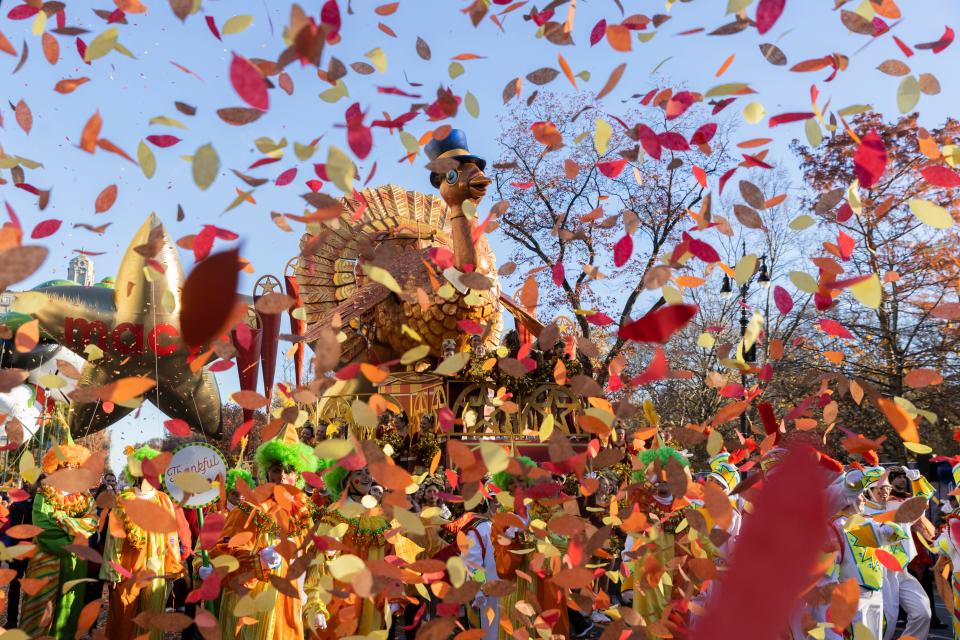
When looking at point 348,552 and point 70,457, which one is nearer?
point 348,552

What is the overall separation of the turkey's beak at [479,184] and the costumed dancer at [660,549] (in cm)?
309

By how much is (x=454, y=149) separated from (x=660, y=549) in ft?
17.3

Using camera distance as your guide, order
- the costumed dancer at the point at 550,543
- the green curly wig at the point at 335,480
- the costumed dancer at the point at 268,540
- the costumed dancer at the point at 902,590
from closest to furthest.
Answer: the costumed dancer at the point at 550,543 < the costumed dancer at the point at 268,540 < the green curly wig at the point at 335,480 < the costumed dancer at the point at 902,590

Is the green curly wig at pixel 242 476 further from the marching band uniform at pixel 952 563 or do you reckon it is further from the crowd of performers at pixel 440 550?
the marching band uniform at pixel 952 563

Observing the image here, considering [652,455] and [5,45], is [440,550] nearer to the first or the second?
[652,455]

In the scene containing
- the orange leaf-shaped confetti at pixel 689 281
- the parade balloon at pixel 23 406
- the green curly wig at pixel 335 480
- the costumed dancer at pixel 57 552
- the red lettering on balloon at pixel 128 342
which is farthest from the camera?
the parade balloon at pixel 23 406

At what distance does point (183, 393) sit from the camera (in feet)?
53.5

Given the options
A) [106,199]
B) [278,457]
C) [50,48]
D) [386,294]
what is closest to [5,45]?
[50,48]

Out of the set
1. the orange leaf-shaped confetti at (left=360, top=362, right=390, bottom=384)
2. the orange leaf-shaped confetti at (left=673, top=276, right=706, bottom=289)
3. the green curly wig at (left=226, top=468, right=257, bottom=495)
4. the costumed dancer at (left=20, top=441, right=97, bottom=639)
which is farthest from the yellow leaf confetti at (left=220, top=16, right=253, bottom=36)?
the costumed dancer at (left=20, top=441, right=97, bottom=639)

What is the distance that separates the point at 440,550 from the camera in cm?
617

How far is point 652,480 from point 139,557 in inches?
163

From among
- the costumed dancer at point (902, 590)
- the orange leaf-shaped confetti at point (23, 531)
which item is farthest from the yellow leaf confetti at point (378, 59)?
the costumed dancer at point (902, 590)

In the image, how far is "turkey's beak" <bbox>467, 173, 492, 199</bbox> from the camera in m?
8.44

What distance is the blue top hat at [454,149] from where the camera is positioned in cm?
872
